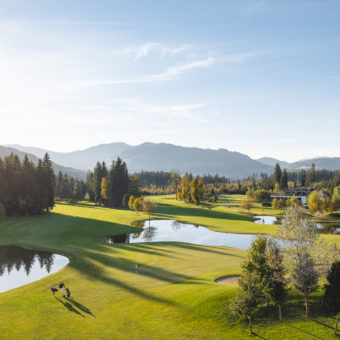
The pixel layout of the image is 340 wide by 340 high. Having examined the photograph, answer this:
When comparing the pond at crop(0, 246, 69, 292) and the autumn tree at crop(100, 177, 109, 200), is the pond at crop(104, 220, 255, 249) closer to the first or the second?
the pond at crop(0, 246, 69, 292)

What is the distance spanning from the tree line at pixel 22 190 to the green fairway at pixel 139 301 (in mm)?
35534

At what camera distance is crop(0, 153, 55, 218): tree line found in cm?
8619

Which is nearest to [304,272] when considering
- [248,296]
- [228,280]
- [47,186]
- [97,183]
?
[248,296]

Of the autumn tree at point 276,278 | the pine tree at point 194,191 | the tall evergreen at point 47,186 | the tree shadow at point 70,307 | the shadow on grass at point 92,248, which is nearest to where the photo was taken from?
the autumn tree at point 276,278

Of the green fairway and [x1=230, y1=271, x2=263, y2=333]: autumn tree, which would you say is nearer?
[x1=230, y1=271, x2=263, y2=333]: autumn tree

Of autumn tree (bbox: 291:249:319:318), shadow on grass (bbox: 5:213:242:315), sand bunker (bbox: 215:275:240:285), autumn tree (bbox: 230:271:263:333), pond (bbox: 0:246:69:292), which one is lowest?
pond (bbox: 0:246:69:292)

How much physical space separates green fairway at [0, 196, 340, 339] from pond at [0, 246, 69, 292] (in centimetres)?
238

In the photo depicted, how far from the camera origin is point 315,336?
70.5 feet

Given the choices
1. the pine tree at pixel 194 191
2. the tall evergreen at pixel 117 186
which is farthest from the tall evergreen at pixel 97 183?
the pine tree at pixel 194 191

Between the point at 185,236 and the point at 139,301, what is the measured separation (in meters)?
43.7

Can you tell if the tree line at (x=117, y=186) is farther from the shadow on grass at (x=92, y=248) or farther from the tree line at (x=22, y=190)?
the shadow on grass at (x=92, y=248)

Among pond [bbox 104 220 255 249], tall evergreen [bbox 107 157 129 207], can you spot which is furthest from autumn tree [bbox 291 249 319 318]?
tall evergreen [bbox 107 157 129 207]

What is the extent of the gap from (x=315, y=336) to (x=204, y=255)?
29.2 meters

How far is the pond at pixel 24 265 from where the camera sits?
39.3 meters
